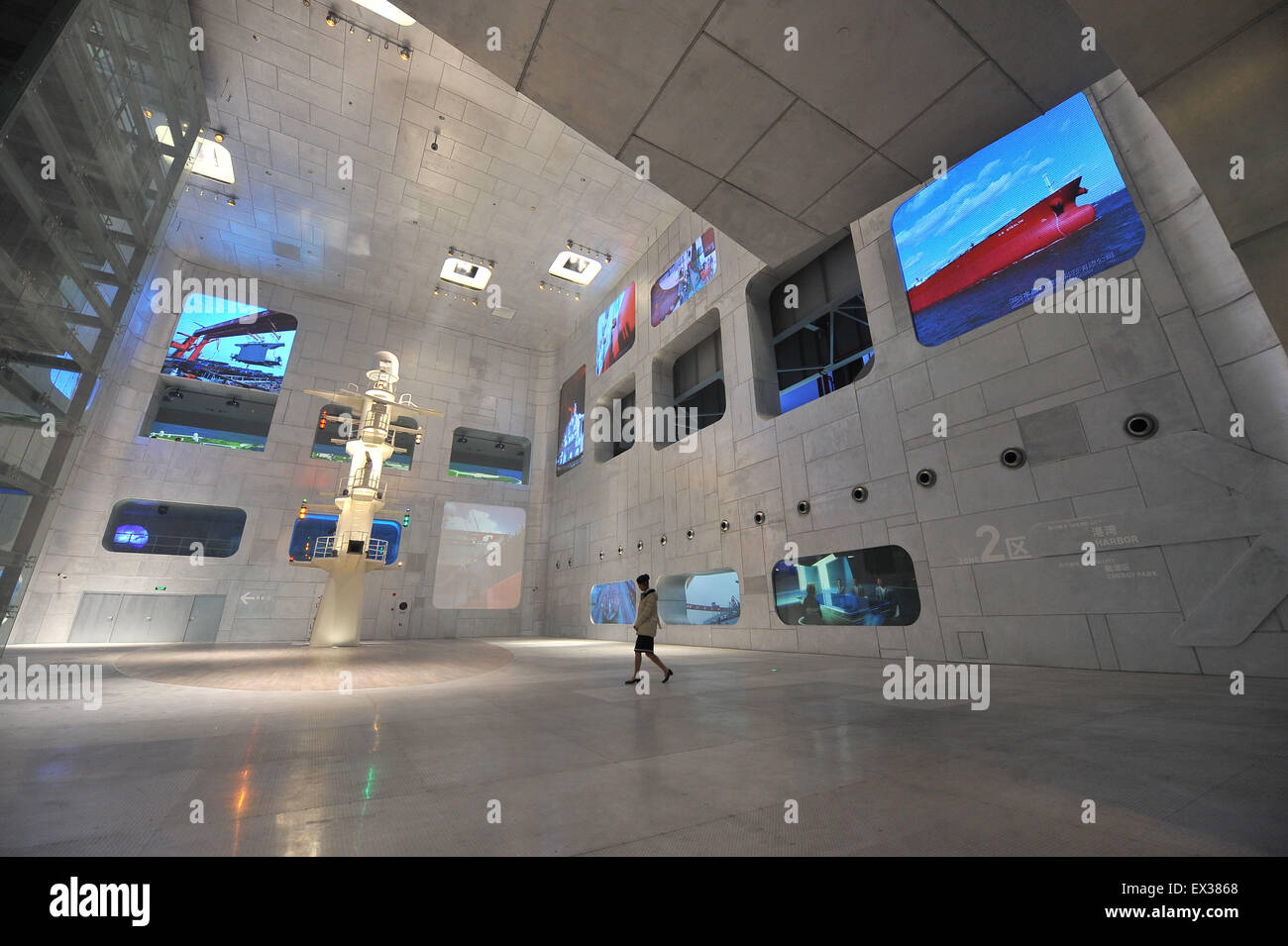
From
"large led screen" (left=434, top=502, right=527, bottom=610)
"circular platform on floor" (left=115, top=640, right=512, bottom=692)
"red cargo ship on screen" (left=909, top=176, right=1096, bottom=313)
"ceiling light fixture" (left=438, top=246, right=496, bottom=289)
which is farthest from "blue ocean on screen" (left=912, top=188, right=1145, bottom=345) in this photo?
"large led screen" (left=434, top=502, right=527, bottom=610)

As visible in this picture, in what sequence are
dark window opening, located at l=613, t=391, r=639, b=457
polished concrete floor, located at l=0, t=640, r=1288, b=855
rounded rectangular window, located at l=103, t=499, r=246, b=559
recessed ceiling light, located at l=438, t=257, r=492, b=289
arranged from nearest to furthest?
polished concrete floor, located at l=0, t=640, r=1288, b=855 < dark window opening, located at l=613, t=391, r=639, b=457 < rounded rectangular window, located at l=103, t=499, r=246, b=559 < recessed ceiling light, located at l=438, t=257, r=492, b=289

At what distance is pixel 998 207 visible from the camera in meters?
8.13

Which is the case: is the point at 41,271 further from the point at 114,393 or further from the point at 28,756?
the point at 114,393

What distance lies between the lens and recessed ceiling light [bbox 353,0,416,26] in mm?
11305

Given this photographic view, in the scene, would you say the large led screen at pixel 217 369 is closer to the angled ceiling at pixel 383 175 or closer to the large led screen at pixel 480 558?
the angled ceiling at pixel 383 175

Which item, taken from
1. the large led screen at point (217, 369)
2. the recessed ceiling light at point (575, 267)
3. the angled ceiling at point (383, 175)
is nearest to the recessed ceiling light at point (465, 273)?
the angled ceiling at point (383, 175)

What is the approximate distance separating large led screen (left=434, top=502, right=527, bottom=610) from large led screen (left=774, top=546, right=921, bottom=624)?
544 inches

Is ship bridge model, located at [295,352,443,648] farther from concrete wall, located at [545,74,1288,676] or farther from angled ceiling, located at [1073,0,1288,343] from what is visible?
angled ceiling, located at [1073,0,1288,343]

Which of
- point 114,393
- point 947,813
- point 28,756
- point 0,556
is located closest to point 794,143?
point 947,813

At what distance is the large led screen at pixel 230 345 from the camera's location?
18312 millimetres

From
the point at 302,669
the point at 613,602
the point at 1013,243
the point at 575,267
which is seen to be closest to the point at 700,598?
the point at 613,602

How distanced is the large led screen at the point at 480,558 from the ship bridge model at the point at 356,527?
490cm
